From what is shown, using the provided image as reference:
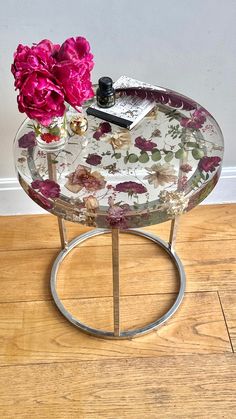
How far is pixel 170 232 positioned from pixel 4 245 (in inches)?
18.5

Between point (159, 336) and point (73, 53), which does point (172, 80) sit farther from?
point (159, 336)

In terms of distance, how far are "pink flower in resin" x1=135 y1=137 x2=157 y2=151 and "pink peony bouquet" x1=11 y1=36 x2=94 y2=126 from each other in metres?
0.16

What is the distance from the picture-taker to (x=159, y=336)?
1.26 metres

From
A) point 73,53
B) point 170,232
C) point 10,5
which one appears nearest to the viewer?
point 73,53

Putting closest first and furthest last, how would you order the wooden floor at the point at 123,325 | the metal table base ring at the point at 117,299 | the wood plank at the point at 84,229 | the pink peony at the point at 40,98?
the pink peony at the point at 40,98 → the wooden floor at the point at 123,325 → the metal table base ring at the point at 117,299 → the wood plank at the point at 84,229

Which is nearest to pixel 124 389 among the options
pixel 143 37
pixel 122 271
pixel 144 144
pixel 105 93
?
pixel 122 271

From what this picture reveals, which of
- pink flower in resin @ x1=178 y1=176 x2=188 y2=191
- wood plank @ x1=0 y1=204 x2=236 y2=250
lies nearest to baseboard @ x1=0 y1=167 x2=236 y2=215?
wood plank @ x1=0 y1=204 x2=236 y2=250

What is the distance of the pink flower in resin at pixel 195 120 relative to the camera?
3.66ft

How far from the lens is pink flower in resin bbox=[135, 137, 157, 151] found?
3.51 feet

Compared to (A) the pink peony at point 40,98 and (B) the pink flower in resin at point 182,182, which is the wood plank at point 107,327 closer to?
(B) the pink flower in resin at point 182,182

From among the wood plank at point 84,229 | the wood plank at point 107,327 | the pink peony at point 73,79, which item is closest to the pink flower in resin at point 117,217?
the pink peony at point 73,79

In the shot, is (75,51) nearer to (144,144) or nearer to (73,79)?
(73,79)

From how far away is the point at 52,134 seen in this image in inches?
41.8

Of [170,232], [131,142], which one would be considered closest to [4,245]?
[170,232]
